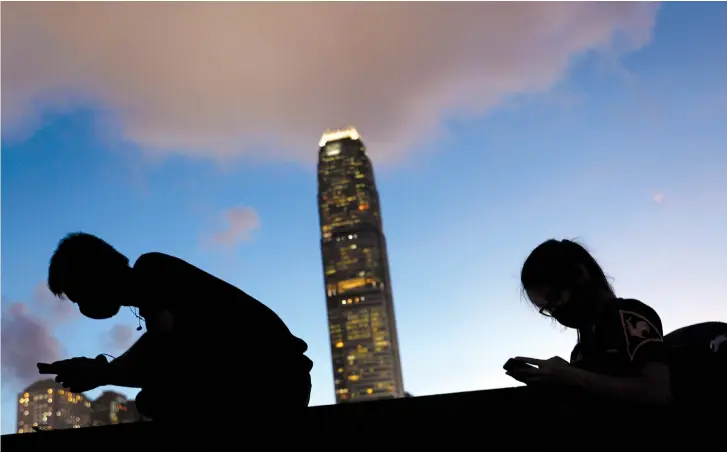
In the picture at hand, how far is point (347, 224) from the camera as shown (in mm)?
162125

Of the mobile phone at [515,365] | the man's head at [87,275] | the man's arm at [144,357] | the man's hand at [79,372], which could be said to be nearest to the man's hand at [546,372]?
the mobile phone at [515,365]

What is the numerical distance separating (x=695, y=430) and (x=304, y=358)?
1395mm

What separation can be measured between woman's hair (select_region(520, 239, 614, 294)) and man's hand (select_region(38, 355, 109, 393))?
4.82 feet

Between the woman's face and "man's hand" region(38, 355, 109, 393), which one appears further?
"man's hand" region(38, 355, 109, 393)

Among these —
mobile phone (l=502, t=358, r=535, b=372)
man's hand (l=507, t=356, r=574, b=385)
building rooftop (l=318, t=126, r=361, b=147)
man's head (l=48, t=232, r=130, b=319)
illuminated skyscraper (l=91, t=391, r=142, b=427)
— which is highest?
building rooftop (l=318, t=126, r=361, b=147)

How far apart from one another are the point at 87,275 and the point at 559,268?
67.6 inches

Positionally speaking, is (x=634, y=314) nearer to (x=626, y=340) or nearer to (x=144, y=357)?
(x=626, y=340)

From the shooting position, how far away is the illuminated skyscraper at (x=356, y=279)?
150 metres

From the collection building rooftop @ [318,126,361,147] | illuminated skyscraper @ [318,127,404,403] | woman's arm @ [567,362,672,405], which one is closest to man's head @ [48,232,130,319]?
woman's arm @ [567,362,672,405]

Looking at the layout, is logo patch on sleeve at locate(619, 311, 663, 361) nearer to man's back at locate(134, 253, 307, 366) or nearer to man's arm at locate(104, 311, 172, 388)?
man's back at locate(134, 253, 307, 366)

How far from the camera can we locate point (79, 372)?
6.39ft

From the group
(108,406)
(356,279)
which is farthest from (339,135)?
(108,406)

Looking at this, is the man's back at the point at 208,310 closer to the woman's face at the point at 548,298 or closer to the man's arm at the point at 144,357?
the man's arm at the point at 144,357

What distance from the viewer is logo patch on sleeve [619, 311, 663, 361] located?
1.50m
